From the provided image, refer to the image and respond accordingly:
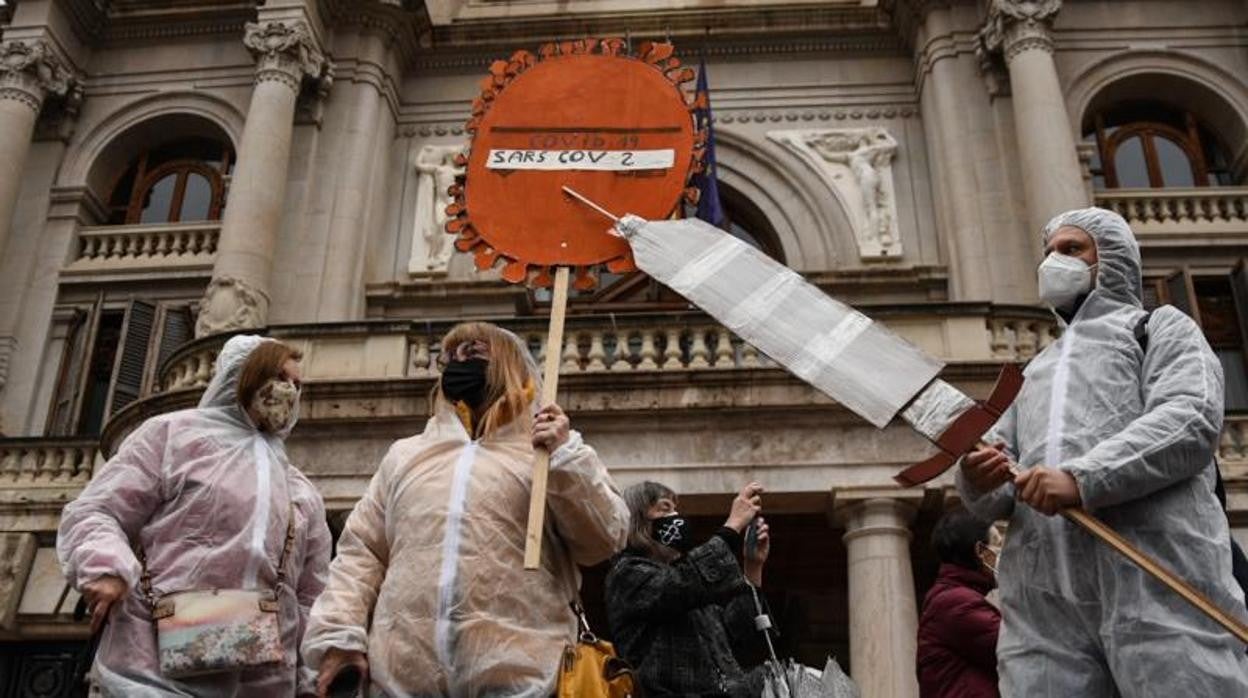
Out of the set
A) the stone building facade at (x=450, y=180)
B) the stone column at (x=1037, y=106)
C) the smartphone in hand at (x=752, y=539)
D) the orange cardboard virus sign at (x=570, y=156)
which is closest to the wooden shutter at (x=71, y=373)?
→ the stone building facade at (x=450, y=180)

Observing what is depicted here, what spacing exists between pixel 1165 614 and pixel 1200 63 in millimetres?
15062

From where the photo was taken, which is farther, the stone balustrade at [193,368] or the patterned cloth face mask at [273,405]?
the stone balustrade at [193,368]

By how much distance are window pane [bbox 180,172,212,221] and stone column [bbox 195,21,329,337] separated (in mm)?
1921

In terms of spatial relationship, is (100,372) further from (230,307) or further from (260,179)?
(260,179)

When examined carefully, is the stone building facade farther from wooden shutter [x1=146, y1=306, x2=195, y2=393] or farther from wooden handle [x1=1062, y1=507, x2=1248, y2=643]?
wooden handle [x1=1062, y1=507, x2=1248, y2=643]

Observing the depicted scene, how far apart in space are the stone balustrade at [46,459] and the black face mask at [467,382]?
12.1 m

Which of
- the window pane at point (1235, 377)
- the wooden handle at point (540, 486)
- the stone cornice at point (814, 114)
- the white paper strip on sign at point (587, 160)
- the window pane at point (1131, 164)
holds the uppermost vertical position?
the stone cornice at point (814, 114)

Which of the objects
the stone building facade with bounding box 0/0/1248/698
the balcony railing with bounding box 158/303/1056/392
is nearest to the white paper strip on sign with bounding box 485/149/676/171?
the balcony railing with bounding box 158/303/1056/392

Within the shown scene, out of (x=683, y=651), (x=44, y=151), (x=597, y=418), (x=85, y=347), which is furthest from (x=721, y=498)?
(x=44, y=151)

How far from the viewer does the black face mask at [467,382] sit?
3916 mm

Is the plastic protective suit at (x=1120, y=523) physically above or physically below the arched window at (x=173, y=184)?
below

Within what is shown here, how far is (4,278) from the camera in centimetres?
1614

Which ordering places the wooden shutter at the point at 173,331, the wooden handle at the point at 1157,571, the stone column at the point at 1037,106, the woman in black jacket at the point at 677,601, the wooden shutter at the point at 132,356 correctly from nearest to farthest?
the wooden handle at the point at 1157,571 < the woman in black jacket at the point at 677,601 < the stone column at the point at 1037,106 < the wooden shutter at the point at 132,356 < the wooden shutter at the point at 173,331

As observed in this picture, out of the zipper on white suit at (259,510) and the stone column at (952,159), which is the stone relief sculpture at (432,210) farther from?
the zipper on white suit at (259,510)
